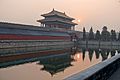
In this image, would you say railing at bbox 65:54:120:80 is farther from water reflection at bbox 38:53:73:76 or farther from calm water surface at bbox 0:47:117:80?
water reflection at bbox 38:53:73:76

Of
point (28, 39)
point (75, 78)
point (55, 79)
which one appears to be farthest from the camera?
point (28, 39)

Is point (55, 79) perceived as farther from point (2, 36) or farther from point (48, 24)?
point (48, 24)

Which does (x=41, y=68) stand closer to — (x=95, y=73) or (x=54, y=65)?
(x=54, y=65)

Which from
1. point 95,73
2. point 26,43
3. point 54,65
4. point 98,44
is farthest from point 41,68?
point 98,44

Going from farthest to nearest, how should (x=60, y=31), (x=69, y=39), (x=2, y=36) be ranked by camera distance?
1. (x=69, y=39)
2. (x=60, y=31)
3. (x=2, y=36)

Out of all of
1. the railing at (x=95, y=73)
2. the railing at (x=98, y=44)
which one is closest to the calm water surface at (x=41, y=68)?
the railing at (x=95, y=73)

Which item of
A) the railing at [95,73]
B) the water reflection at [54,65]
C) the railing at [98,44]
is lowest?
the water reflection at [54,65]

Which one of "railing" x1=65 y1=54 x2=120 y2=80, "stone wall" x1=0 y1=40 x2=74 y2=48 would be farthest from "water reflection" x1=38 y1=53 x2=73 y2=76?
"stone wall" x1=0 y1=40 x2=74 y2=48

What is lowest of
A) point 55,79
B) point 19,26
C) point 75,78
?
point 55,79

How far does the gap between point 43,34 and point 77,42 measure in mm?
19119

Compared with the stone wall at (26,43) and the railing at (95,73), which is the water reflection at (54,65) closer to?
the railing at (95,73)

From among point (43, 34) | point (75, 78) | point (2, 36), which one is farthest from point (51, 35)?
point (75, 78)

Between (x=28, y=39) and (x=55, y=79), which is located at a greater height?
(x=28, y=39)

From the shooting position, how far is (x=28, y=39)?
34344 mm
